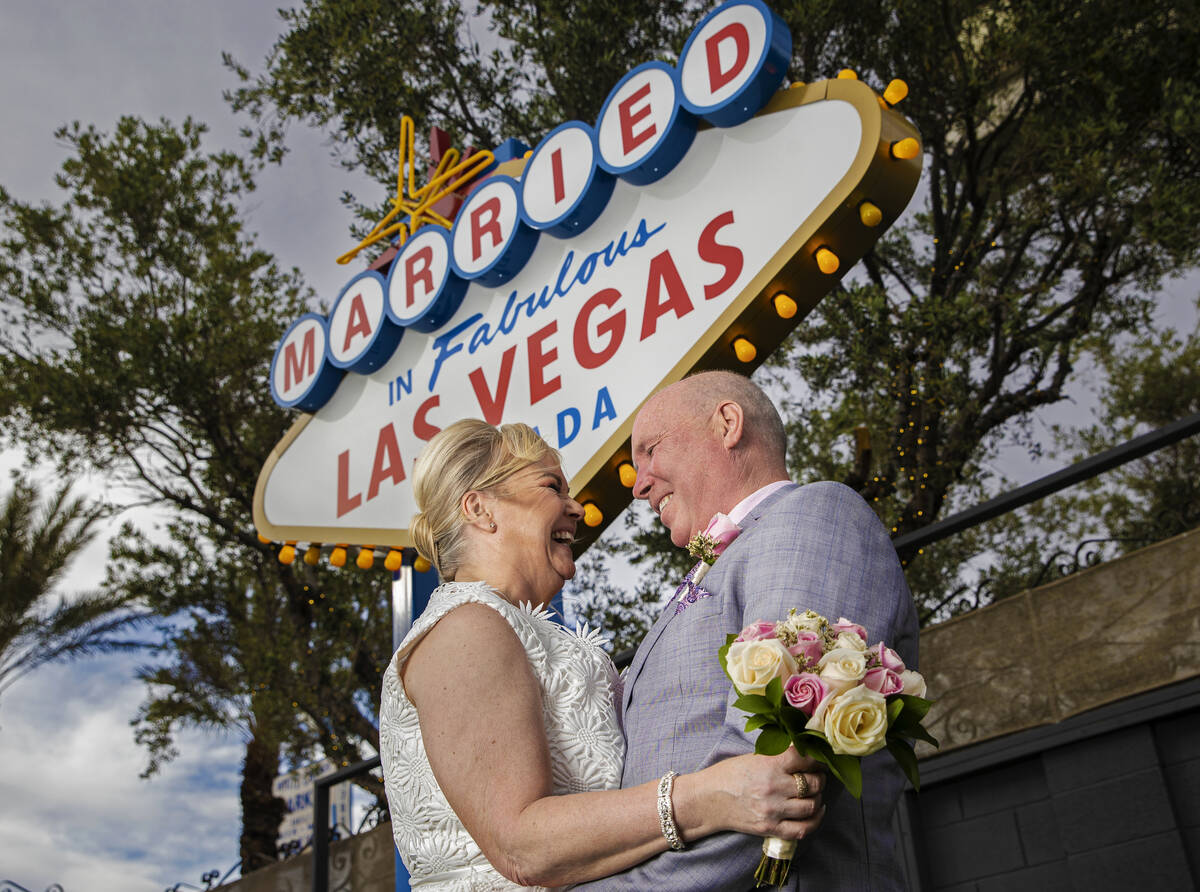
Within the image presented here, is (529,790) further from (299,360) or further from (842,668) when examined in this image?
(299,360)

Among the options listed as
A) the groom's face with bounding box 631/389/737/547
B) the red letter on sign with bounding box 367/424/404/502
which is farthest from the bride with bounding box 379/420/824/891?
the red letter on sign with bounding box 367/424/404/502

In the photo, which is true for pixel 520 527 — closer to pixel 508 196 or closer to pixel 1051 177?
pixel 508 196

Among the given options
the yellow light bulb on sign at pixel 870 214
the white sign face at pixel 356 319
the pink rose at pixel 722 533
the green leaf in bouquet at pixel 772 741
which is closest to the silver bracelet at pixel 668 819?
the green leaf in bouquet at pixel 772 741

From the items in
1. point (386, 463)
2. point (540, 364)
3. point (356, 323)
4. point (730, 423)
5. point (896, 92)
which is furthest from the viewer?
point (356, 323)

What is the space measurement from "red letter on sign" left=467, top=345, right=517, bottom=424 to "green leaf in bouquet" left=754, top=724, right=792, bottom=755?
3928mm

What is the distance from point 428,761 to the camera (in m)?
2.21

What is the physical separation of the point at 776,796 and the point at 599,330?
3.61 meters

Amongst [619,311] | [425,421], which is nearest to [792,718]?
[619,311]

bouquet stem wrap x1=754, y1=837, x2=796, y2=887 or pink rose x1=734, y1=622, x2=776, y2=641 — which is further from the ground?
pink rose x1=734, y1=622, x2=776, y2=641

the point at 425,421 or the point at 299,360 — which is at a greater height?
the point at 299,360

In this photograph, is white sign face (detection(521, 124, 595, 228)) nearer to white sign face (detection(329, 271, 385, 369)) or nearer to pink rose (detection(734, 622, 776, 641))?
white sign face (detection(329, 271, 385, 369))

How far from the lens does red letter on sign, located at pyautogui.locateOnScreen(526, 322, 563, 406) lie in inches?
207

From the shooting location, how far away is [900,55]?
11.3 m

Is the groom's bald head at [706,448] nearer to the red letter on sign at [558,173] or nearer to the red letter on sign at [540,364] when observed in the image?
the red letter on sign at [540,364]
